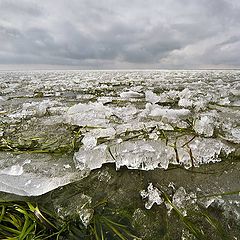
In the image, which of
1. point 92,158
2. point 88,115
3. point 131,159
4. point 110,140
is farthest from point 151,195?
point 88,115

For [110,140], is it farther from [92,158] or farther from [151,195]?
[151,195]

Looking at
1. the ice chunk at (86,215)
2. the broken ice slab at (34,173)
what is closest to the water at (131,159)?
the broken ice slab at (34,173)

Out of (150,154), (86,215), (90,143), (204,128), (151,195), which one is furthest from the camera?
(204,128)

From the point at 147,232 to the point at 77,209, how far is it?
377mm

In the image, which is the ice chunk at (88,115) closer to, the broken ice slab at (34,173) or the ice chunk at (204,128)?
the broken ice slab at (34,173)

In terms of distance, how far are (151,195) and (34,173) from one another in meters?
0.74

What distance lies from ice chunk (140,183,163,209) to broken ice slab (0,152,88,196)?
404 millimetres

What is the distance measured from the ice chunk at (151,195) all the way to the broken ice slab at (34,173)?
0.40m

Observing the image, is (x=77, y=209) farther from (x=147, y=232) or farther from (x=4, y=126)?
(x=4, y=126)

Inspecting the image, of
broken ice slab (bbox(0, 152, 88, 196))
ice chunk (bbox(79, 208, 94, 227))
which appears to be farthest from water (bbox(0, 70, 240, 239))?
ice chunk (bbox(79, 208, 94, 227))

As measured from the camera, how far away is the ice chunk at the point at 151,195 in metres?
1.19

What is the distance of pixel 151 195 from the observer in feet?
4.04

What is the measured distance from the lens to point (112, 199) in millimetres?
1235

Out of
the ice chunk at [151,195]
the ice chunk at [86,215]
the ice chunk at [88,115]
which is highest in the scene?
the ice chunk at [88,115]
